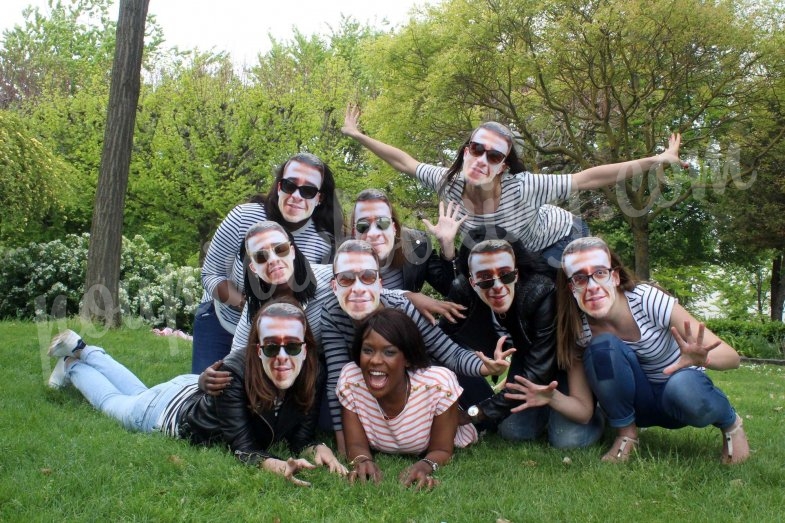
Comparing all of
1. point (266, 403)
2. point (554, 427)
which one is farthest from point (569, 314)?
point (266, 403)

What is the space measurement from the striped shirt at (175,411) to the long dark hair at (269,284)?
0.60 m

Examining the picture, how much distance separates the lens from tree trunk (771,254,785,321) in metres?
23.6

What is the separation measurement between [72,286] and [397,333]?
33.2 ft

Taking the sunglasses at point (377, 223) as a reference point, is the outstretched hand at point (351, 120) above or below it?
above

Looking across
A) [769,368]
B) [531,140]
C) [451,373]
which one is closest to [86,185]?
[531,140]

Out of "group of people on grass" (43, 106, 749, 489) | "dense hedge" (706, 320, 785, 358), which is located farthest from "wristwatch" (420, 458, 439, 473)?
"dense hedge" (706, 320, 785, 358)

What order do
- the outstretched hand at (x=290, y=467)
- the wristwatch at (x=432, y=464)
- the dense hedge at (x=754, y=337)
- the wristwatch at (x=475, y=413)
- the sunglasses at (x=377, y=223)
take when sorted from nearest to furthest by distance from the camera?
the outstretched hand at (x=290, y=467) → the wristwatch at (x=432, y=464) → the wristwatch at (x=475, y=413) → the sunglasses at (x=377, y=223) → the dense hedge at (x=754, y=337)

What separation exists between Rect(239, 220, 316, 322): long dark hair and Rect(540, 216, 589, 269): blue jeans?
1565 millimetres

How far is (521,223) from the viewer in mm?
5242

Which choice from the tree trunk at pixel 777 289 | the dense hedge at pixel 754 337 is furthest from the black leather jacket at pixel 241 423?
the tree trunk at pixel 777 289

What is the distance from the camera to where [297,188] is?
5.55 metres

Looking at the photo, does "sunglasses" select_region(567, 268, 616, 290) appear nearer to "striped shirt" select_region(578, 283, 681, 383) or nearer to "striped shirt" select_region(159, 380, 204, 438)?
"striped shirt" select_region(578, 283, 681, 383)

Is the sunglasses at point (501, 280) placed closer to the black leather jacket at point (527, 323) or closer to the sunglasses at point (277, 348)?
the black leather jacket at point (527, 323)

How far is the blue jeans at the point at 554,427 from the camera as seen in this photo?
16.3ft
